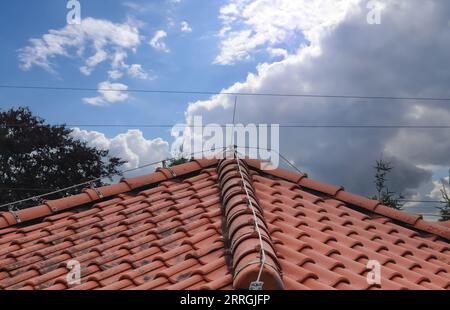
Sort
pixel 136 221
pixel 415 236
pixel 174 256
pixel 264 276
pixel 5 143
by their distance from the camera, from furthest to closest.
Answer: pixel 5 143, pixel 415 236, pixel 136 221, pixel 174 256, pixel 264 276

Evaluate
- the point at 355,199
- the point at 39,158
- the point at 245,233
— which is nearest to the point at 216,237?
the point at 245,233

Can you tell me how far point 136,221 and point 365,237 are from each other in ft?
9.93

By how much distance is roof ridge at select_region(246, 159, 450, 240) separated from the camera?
8.08m

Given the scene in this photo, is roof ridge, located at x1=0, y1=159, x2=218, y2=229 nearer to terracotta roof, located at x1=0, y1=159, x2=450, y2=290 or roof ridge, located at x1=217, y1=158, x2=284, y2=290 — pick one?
terracotta roof, located at x1=0, y1=159, x2=450, y2=290

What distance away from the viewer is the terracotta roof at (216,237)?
507 cm

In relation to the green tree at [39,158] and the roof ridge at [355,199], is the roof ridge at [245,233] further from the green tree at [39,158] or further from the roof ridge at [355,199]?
the green tree at [39,158]

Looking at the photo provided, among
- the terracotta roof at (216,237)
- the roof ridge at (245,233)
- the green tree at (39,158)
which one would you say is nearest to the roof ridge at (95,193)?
the terracotta roof at (216,237)

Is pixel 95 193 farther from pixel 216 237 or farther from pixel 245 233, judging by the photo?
pixel 245 233

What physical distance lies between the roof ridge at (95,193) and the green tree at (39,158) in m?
22.5

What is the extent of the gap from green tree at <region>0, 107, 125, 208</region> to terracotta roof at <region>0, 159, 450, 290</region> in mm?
22945

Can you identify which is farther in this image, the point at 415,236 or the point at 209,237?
the point at 415,236

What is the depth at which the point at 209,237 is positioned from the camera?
5.90 m
